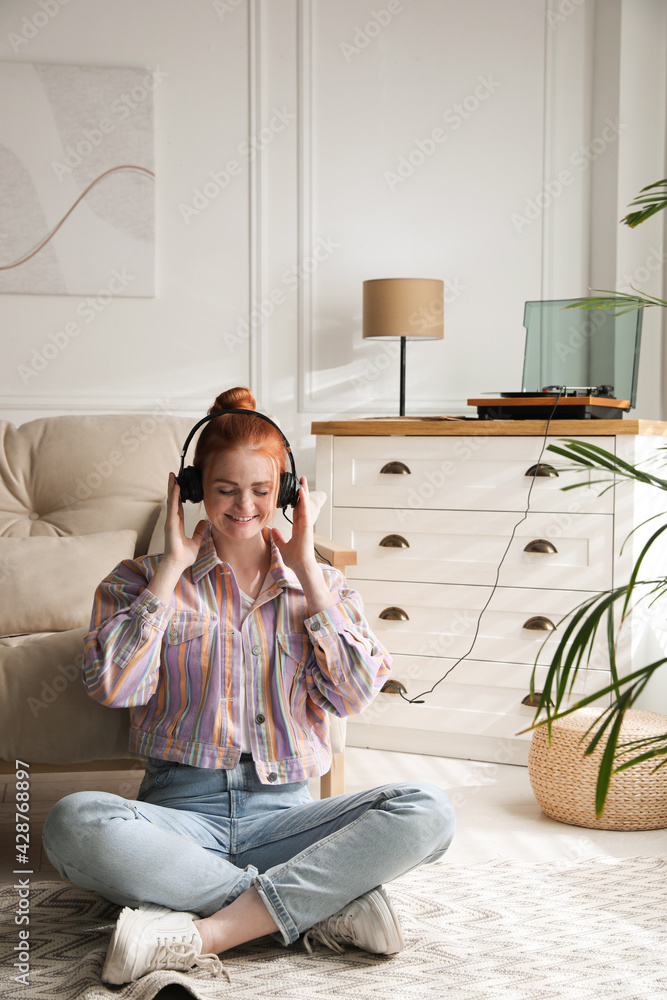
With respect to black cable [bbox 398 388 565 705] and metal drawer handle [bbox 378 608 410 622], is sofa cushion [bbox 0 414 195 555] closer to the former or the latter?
metal drawer handle [bbox 378 608 410 622]

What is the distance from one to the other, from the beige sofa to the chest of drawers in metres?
0.50

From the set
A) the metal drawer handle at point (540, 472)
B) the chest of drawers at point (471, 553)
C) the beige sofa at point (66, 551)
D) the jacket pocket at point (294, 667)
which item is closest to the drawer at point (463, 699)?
the chest of drawers at point (471, 553)

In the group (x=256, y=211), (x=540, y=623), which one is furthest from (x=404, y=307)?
(x=540, y=623)

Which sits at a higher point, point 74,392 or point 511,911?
point 74,392

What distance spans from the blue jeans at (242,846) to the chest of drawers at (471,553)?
106cm

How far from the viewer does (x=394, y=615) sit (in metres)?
2.46

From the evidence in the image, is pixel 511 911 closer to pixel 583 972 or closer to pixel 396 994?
pixel 583 972

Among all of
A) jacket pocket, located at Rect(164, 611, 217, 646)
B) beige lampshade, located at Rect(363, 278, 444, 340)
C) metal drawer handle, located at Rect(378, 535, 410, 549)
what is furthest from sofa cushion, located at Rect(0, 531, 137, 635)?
beige lampshade, located at Rect(363, 278, 444, 340)

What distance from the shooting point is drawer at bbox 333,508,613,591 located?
2.32 meters

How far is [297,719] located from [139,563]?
0.36 meters

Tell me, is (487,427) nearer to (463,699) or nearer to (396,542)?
(396,542)

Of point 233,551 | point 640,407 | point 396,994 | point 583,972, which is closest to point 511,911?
point 583,972

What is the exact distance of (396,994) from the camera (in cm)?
125

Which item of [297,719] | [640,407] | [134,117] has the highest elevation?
[134,117]
